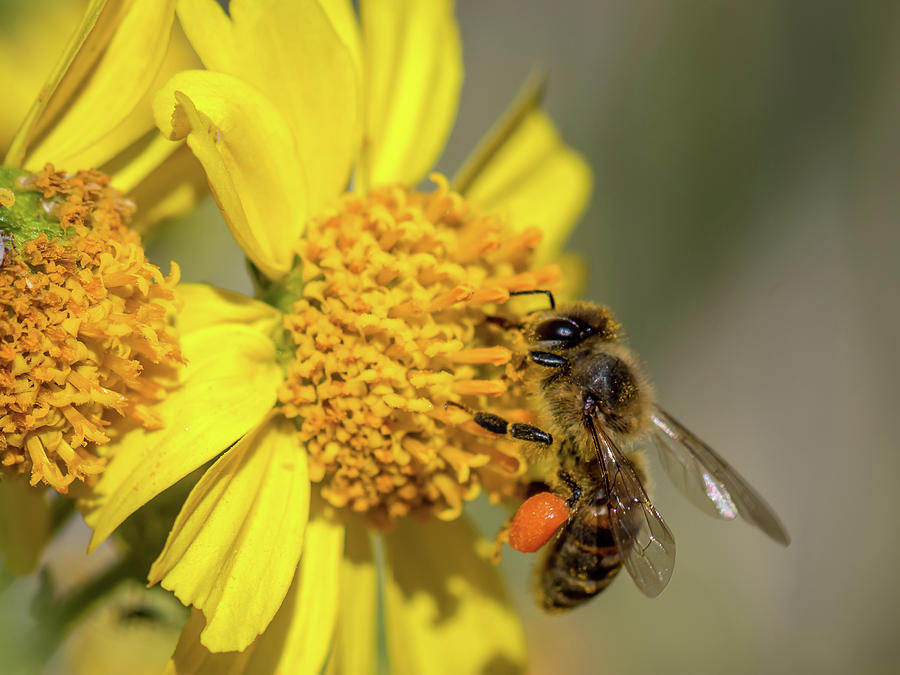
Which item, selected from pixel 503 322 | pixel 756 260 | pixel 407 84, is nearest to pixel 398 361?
pixel 503 322

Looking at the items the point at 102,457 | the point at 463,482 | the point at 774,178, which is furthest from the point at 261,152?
the point at 774,178

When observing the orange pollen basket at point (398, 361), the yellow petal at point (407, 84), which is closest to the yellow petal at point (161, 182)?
the orange pollen basket at point (398, 361)

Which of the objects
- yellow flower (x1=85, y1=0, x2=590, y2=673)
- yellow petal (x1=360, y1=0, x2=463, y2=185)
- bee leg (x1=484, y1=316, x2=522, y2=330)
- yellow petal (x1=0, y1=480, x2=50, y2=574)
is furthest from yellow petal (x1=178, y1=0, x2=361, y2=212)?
yellow petal (x1=0, y1=480, x2=50, y2=574)

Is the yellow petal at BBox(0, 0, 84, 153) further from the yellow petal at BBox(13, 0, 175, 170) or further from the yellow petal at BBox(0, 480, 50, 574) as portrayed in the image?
the yellow petal at BBox(0, 480, 50, 574)

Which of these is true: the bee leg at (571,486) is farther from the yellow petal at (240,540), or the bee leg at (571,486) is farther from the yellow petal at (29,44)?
the yellow petal at (29,44)

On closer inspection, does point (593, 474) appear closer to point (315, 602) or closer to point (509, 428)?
point (509, 428)

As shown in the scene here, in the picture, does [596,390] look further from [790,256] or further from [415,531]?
[790,256]

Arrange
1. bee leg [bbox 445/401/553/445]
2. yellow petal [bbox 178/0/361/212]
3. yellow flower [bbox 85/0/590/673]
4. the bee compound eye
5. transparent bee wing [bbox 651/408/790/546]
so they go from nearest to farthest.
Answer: yellow flower [bbox 85/0/590/673]
yellow petal [bbox 178/0/361/212]
bee leg [bbox 445/401/553/445]
the bee compound eye
transparent bee wing [bbox 651/408/790/546]

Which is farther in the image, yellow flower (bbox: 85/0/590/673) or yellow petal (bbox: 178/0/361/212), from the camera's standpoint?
yellow petal (bbox: 178/0/361/212)
